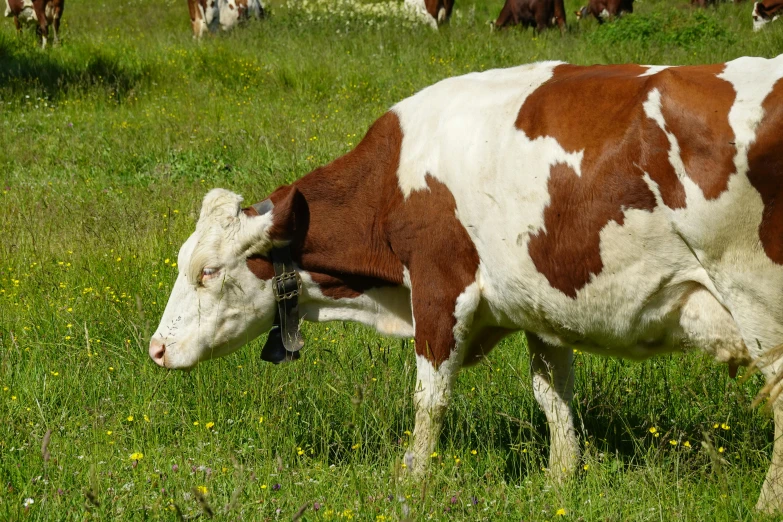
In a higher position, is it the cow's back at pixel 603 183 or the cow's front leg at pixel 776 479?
the cow's back at pixel 603 183

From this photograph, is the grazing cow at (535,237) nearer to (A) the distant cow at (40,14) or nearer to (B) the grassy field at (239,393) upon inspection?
(B) the grassy field at (239,393)

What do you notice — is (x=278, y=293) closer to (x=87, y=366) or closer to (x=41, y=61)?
(x=87, y=366)

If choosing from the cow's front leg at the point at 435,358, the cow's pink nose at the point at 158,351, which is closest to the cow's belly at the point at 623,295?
the cow's front leg at the point at 435,358

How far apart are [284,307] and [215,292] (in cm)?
33

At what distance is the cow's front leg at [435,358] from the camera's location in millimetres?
4141

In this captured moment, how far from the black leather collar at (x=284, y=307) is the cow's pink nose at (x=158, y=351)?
467mm

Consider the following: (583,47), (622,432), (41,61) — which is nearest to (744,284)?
(622,432)

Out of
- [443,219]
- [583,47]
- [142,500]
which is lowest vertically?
[583,47]

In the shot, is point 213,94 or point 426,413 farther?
point 213,94

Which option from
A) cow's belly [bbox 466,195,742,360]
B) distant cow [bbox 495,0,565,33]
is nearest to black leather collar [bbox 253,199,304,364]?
cow's belly [bbox 466,195,742,360]

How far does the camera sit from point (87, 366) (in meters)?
5.22

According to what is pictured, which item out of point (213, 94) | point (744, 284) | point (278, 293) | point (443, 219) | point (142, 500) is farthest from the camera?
point (213, 94)

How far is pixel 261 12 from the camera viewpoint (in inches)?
766

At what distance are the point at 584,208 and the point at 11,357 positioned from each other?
132 inches
